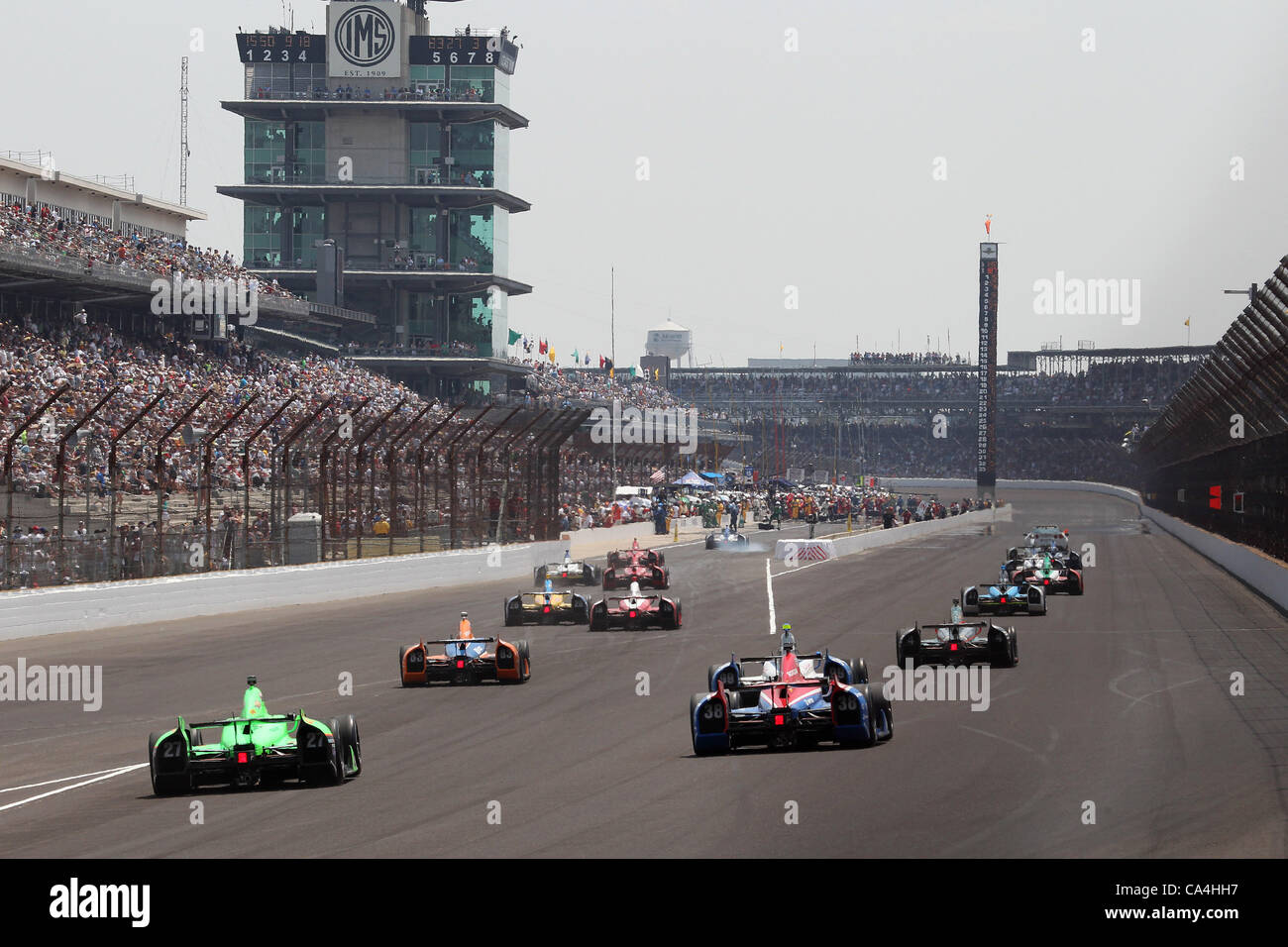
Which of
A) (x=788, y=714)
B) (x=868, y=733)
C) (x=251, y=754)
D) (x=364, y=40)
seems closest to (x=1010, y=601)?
(x=868, y=733)

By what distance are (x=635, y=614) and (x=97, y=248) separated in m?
37.0

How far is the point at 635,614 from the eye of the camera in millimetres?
28875

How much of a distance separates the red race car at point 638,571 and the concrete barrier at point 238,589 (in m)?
5.47

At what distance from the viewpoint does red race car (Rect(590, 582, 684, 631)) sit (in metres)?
28.6

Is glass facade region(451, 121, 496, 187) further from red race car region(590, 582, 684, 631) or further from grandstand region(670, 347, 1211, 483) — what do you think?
red race car region(590, 582, 684, 631)

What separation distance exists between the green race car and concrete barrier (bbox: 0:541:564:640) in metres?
14.3

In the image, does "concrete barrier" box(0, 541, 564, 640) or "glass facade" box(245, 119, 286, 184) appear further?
"glass facade" box(245, 119, 286, 184)

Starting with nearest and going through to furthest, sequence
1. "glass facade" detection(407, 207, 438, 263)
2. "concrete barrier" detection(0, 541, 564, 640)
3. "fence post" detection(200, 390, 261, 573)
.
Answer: "concrete barrier" detection(0, 541, 564, 640)
"fence post" detection(200, 390, 261, 573)
"glass facade" detection(407, 207, 438, 263)

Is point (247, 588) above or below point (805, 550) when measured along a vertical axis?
above

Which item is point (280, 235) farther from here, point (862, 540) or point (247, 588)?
point (247, 588)

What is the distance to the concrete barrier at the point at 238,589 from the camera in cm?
2778

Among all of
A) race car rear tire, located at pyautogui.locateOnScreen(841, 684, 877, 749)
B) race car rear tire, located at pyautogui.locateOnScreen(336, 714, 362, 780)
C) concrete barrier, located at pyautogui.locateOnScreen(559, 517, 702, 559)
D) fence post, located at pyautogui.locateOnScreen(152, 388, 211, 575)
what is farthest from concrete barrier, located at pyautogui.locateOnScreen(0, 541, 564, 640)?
race car rear tire, located at pyautogui.locateOnScreen(841, 684, 877, 749)
